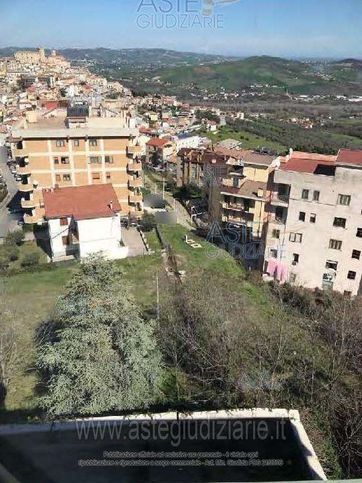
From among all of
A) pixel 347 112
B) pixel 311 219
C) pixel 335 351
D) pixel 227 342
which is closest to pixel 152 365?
pixel 227 342

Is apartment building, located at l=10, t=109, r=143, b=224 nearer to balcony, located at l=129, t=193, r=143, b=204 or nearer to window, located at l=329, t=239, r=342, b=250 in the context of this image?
balcony, located at l=129, t=193, r=143, b=204

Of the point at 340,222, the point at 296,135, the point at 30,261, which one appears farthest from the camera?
the point at 296,135

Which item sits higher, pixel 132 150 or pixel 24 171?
pixel 132 150

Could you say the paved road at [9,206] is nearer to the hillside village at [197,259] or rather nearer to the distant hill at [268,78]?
the hillside village at [197,259]

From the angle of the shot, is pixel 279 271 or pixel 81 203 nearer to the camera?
pixel 81 203

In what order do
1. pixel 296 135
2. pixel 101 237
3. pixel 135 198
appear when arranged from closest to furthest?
pixel 101 237, pixel 135 198, pixel 296 135

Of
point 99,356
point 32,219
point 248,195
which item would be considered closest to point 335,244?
point 248,195

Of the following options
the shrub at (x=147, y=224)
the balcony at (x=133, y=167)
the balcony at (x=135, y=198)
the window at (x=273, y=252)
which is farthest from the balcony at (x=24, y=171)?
the window at (x=273, y=252)

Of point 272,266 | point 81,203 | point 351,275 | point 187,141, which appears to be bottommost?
point 187,141

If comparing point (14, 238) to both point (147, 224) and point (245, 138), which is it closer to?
point (147, 224)
